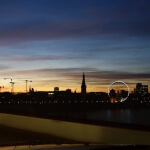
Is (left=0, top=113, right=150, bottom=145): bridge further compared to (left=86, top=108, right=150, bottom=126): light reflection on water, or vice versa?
(left=86, top=108, right=150, bottom=126): light reflection on water

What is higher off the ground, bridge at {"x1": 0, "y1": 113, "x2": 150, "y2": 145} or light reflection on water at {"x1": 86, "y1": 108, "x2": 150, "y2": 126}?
bridge at {"x1": 0, "y1": 113, "x2": 150, "y2": 145}

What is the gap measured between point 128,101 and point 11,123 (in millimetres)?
133242

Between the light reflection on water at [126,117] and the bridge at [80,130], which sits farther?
the light reflection on water at [126,117]

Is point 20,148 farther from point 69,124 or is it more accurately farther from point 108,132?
point 69,124

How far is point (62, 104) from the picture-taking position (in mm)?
137375

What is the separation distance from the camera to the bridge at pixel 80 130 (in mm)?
11194

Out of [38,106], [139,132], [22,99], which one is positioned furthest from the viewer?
[22,99]

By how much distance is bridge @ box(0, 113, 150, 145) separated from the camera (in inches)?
441

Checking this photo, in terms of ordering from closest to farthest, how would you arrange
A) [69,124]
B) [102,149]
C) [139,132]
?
[102,149]
[139,132]
[69,124]

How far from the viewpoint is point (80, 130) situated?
1330 centimetres

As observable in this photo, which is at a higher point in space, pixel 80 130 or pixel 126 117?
pixel 80 130

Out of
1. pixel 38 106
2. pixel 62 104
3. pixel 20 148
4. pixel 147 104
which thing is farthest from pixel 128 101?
pixel 20 148

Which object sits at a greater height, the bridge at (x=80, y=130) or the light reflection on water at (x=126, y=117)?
the bridge at (x=80, y=130)

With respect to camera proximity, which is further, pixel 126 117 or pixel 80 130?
pixel 126 117
